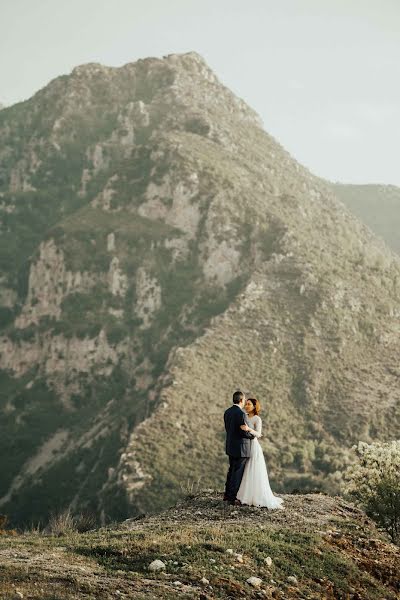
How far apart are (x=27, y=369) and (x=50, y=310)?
12773mm

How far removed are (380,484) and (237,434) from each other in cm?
654

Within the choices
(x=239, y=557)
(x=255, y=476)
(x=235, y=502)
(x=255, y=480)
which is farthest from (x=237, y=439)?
(x=239, y=557)

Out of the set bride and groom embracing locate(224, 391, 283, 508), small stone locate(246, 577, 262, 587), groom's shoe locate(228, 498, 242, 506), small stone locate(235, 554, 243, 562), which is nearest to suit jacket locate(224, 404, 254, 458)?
bride and groom embracing locate(224, 391, 283, 508)

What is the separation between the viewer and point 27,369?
151m

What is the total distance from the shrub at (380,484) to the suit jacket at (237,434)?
5.36 meters

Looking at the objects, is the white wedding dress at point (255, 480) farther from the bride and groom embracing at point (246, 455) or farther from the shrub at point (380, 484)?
the shrub at point (380, 484)

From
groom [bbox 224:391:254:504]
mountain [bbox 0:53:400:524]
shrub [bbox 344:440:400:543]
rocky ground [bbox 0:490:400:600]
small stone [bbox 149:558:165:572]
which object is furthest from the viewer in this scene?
mountain [bbox 0:53:400:524]

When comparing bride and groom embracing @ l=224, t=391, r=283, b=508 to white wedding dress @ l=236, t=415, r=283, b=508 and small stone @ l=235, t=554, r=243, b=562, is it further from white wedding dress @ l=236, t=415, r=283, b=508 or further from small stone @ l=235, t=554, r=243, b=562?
small stone @ l=235, t=554, r=243, b=562

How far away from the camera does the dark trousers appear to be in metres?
24.6

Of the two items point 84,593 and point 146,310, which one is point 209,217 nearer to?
point 146,310

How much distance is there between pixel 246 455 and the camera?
80.1 feet

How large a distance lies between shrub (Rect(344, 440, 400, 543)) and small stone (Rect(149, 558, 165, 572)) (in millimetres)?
11764

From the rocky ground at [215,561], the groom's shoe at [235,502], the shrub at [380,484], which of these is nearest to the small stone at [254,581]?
the rocky ground at [215,561]

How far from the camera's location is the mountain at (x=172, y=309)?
338 feet
